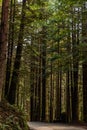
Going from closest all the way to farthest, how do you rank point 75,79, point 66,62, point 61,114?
point 66,62 < point 75,79 < point 61,114

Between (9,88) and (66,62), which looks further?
(66,62)

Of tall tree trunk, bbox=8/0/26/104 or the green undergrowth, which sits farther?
tall tree trunk, bbox=8/0/26/104

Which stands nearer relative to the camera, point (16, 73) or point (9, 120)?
point (9, 120)

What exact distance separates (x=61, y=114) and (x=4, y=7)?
20.1 meters

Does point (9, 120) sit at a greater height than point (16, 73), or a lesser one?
lesser

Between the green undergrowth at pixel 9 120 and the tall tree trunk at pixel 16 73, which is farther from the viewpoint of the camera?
the tall tree trunk at pixel 16 73

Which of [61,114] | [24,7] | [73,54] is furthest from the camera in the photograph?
[61,114]

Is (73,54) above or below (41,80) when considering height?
above

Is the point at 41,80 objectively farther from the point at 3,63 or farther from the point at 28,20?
the point at 3,63

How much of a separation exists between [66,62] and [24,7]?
779 cm

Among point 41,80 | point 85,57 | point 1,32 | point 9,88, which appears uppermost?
point 1,32

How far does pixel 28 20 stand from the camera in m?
17.8

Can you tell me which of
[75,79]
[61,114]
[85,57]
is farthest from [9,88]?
[61,114]

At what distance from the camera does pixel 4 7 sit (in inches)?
464
